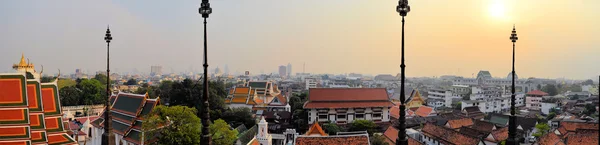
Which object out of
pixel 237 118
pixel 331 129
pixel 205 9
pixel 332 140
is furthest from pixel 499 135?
pixel 205 9

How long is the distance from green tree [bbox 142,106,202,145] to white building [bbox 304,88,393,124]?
809 inches

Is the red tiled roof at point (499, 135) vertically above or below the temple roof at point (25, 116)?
below

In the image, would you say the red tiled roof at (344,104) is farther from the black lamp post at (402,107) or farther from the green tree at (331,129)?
the black lamp post at (402,107)

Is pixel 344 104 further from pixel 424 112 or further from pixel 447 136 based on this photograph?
pixel 424 112

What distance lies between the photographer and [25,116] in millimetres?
11312

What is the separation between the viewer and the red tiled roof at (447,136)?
24.6 metres

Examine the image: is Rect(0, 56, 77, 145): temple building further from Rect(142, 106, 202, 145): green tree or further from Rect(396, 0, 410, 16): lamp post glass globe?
Rect(396, 0, 410, 16): lamp post glass globe

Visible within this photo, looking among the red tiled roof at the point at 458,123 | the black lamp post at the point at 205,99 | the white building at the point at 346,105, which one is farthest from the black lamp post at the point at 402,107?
the white building at the point at 346,105

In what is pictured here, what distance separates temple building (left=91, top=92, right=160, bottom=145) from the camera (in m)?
21.0

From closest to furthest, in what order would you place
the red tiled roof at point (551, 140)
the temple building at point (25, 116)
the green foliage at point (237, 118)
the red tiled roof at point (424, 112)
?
the temple building at point (25, 116), the red tiled roof at point (551, 140), the green foliage at point (237, 118), the red tiled roof at point (424, 112)

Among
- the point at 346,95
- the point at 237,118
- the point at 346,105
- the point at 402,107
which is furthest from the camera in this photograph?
the point at 346,95

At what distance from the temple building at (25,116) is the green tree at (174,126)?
14.9 ft

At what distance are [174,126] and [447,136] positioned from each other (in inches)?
738

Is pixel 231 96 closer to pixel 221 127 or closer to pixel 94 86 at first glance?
pixel 94 86
